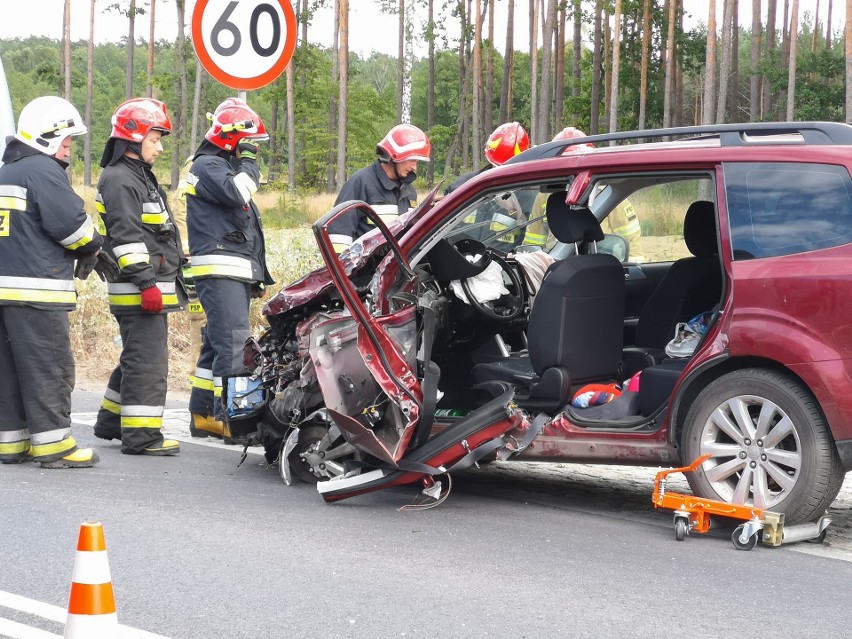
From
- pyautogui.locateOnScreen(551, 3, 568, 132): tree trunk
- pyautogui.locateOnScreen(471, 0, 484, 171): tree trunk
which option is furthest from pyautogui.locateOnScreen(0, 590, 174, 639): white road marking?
pyautogui.locateOnScreen(551, 3, 568, 132): tree trunk

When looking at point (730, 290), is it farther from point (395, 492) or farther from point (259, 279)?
point (259, 279)

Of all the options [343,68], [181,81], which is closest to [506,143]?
[343,68]

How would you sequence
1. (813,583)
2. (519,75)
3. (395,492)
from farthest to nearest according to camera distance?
(519,75) < (395,492) < (813,583)

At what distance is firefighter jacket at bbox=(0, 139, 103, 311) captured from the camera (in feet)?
22.9

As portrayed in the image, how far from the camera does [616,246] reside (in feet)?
23.9

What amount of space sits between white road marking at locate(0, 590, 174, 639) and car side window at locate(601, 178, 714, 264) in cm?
363

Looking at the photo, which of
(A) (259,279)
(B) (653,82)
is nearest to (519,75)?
(B) (653,82)

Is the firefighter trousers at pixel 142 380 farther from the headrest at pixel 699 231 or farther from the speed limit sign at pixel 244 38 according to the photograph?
the headrest at pixel 699 231

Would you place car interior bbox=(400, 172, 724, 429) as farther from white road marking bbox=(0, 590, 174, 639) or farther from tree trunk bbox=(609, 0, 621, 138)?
tree trunk bbox=(609, 0, 621, 138)

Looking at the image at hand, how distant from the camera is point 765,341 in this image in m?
5.15

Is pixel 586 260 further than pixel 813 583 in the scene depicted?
Yes

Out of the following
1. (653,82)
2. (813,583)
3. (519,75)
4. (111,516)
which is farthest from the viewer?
(519,75)

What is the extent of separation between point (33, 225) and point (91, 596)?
4374 millimetres

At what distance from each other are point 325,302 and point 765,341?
2.42m
